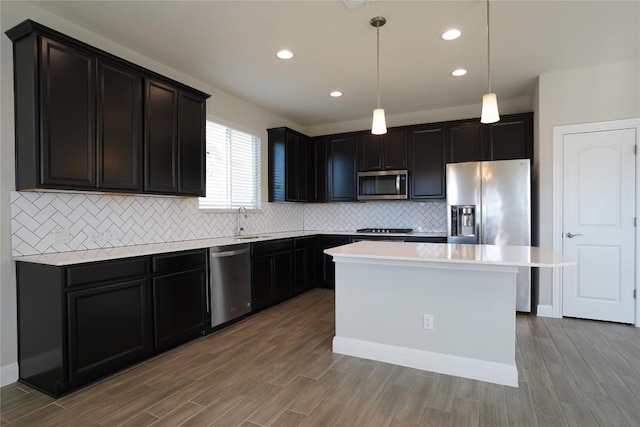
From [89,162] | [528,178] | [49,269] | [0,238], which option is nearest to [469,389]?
[528,178]

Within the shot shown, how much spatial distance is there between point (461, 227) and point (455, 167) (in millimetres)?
785

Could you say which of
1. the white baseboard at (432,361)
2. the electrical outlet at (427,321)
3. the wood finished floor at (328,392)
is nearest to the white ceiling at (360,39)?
the electrical outlet at (427,321)

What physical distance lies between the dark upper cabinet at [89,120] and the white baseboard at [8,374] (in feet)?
4.29

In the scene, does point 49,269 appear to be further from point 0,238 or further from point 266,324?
point 266,324

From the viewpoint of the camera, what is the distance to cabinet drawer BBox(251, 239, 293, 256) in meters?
4.10

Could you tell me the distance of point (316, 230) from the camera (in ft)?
20.4

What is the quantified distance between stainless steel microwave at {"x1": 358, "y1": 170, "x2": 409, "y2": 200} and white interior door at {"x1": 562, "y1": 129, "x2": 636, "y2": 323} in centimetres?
201

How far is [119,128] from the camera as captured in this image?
9.37 ft

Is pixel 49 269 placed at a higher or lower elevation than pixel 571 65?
lower

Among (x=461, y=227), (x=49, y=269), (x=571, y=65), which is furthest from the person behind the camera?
(x=461, y=227)

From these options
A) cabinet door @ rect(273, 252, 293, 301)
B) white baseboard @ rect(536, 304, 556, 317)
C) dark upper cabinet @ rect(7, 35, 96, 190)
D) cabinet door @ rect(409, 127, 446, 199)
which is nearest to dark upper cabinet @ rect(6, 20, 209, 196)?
dark upper cabinet @ rect(7, 35, 96, 190)

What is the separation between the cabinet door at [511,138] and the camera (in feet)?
14.6

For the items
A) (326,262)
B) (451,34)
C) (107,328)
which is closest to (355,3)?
(451,34)

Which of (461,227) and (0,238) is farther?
(461,227)
